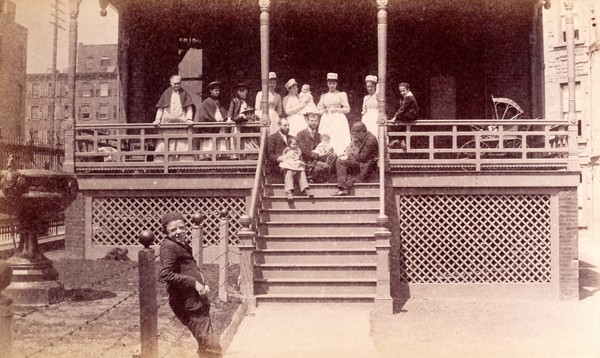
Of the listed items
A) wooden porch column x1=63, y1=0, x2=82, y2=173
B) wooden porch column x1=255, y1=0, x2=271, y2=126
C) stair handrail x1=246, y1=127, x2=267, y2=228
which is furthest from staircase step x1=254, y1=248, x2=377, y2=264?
wooden porch column x1=63, y1=0, x2=82, y2=173

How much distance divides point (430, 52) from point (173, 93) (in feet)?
22.4

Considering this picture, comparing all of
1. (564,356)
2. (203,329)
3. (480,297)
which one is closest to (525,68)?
(480,297)

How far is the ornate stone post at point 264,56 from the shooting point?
43.9ft

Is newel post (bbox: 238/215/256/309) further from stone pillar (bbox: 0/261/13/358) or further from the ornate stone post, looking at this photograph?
stone pillar (bbox: 0/261/13/358)

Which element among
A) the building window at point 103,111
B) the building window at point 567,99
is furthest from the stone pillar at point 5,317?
the building window at point 103,111

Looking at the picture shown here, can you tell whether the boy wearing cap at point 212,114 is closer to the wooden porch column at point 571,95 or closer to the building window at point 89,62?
the wooden porch column at point 571,95

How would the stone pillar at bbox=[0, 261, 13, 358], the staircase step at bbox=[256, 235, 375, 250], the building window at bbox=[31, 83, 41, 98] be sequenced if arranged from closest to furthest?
the stone pillar at bbox=[0, 261, 13, 358] < the staircase step at bbox=[256, 235, 375, 250] < the building window at bbox=[31, 83, 41, 98]

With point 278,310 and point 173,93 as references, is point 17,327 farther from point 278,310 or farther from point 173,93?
point 173,93

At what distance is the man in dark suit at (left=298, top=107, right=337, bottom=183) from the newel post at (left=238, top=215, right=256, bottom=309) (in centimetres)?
269

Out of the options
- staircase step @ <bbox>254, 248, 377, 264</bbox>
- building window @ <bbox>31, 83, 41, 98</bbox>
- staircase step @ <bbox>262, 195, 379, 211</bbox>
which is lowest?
staircase step @ <bbox>254, 248, 377, 264</bbox>

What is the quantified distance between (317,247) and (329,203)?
1.03m

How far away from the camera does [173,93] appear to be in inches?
586

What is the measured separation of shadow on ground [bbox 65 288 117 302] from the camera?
9891mm

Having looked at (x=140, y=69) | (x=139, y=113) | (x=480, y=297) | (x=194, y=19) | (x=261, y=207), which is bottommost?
(x=480, y=297)
